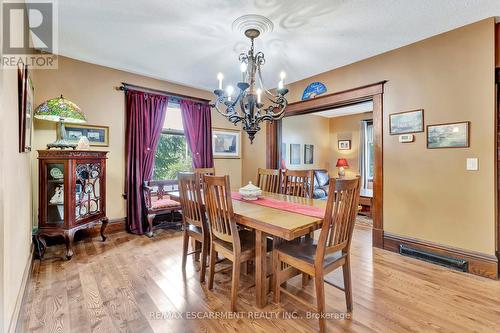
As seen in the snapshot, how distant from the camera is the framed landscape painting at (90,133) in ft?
10.9

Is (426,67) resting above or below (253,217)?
above

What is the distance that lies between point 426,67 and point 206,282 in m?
3.39

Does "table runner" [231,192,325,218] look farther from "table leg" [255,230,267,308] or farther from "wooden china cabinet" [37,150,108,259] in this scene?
"wooden china cabinet" [37,150,108,259]

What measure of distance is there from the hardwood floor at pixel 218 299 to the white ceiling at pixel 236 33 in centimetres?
258

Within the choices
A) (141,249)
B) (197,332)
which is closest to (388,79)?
(197,332)

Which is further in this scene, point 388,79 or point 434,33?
point 388,79

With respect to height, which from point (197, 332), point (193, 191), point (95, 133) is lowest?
point (197, 332)

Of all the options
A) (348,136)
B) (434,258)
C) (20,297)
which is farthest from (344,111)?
(20,297)

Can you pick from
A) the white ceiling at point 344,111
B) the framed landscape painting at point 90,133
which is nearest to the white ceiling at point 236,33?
the framed landscape painting at point 90,133

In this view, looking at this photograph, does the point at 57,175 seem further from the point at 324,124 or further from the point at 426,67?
the point at 324,124

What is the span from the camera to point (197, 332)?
1.64 m

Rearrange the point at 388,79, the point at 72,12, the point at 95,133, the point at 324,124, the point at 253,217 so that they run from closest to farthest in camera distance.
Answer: the point at 253,217
the point at 72,12
the point at 388,79
the point at 95,133
the point at 324,124

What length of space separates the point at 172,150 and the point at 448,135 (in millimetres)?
4047

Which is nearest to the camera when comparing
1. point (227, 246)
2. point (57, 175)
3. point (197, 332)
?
point (197, 332)
